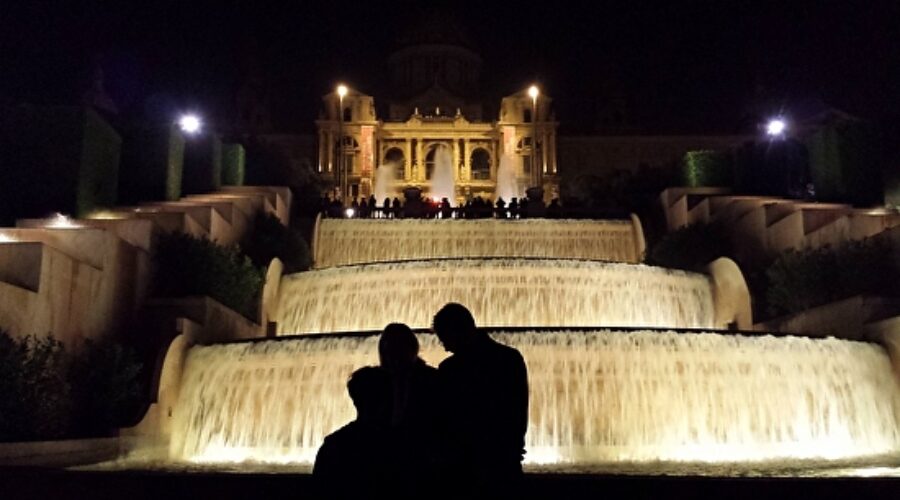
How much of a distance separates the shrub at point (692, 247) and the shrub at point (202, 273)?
8.25 m

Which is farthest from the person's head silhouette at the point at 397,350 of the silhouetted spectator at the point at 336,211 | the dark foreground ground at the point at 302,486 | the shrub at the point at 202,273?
the silhouetted spectator at the point at 336,211

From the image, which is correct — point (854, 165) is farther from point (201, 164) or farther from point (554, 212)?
point (201, 164)

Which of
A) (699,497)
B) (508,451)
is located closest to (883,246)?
(699,497)

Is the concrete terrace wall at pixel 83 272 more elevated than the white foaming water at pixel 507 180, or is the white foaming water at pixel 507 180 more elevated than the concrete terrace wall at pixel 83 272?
the white foaming water at pixel 507 180

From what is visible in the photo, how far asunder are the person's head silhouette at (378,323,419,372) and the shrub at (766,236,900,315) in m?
11.2

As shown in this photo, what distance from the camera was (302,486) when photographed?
5.20m

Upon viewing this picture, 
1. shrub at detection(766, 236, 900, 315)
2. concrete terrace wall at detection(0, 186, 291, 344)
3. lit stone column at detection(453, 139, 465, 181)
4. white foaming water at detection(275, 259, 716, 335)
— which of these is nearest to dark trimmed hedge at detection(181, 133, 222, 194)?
concrete terrace wall at detection(0, 186, 291, 344)

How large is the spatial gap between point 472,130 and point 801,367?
158ft

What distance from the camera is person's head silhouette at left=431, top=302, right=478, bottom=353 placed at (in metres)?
4.20

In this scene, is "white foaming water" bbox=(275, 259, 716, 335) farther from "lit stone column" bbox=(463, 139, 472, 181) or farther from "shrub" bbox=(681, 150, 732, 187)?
"lit stone column" bbox=(463, 139, 472, 181)

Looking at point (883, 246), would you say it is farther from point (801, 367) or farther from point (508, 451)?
point (508, 451)

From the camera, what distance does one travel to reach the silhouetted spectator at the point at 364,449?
386 cm

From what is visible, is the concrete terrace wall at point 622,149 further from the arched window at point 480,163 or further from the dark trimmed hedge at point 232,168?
the dark trimmed hedge at point 232,168

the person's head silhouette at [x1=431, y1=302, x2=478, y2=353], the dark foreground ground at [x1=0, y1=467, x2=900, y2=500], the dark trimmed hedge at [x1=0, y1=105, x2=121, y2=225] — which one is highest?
the dark trimmed hedge at [x1=0, y1=105, x2=121, y2=225]
